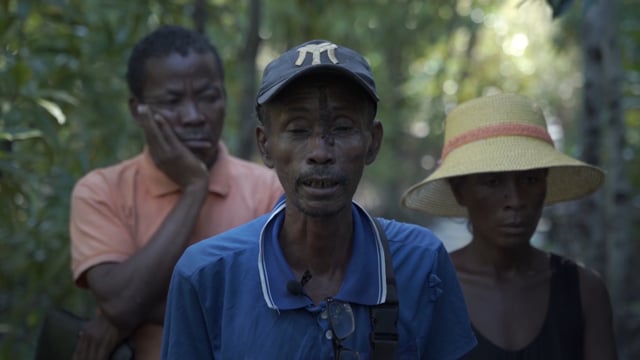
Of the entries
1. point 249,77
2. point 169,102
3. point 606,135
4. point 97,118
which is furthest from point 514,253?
point 249,77

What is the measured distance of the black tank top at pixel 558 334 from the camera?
11.4ft

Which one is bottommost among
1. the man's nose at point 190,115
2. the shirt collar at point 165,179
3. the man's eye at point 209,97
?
the shirt collar at point 165,179

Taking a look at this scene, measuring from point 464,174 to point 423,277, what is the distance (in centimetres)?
112

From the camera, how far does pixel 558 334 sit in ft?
11.5

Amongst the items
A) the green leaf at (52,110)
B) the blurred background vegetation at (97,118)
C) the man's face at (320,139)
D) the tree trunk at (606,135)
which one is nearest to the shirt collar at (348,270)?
the man's face at (320,139)

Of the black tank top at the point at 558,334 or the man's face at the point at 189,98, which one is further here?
the man's face at the point at 189,98

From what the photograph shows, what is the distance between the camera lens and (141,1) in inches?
215

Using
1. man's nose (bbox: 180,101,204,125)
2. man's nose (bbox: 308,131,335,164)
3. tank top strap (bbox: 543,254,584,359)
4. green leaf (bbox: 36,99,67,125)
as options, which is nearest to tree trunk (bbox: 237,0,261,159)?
green leaf (bbox: 36,99,67,125)

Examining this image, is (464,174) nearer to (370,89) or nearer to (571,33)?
(370,89)

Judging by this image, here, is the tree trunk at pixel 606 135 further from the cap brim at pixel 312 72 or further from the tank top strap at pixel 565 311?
the cap brim at pixel 312 72

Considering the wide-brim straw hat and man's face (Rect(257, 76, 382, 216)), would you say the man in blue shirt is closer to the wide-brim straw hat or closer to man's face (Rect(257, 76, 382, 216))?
man's face (Rect(257, 76, 382, 216))

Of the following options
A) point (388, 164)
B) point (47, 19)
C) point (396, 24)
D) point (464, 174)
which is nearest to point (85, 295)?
point (47, 19)

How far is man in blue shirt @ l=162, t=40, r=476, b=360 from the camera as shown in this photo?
2.44m

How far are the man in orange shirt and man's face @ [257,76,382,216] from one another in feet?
3.68
